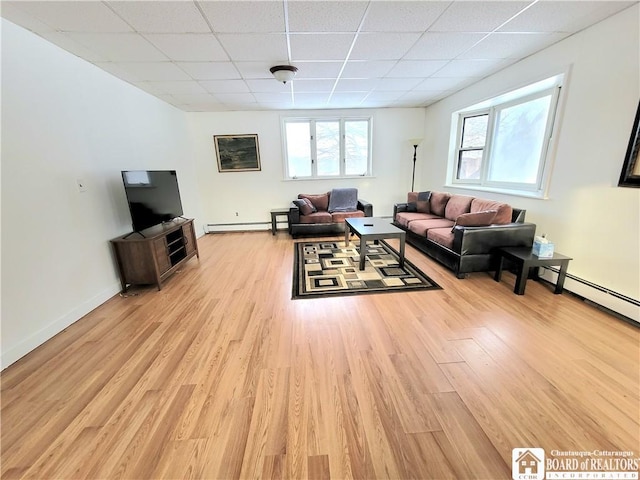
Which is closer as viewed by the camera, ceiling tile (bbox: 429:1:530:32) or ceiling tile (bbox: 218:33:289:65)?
ceiling tile (bbox: 429:1:530:32)

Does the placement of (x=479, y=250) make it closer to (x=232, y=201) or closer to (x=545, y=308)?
(x=545, y=308)

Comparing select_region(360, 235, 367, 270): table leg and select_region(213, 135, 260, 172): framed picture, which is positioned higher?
select_region(213, 135, 260, 172): framed picture

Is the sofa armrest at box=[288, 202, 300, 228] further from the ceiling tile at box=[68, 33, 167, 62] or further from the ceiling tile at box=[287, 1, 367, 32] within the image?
the ceiling tile at box=[287, 1, 367, 32]

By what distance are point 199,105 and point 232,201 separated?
1892 mm

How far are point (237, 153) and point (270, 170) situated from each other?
749 millimetres

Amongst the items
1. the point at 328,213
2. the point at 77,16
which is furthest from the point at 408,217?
the point at 77,16

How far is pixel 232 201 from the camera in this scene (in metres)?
5.70

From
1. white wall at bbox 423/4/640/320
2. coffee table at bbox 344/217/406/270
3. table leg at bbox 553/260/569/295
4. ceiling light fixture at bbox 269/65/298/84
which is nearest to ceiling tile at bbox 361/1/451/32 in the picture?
ceiling light fixture at bbox 269/65/298/84

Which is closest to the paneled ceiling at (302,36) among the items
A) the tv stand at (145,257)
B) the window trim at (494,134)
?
the window trim at (494,134)

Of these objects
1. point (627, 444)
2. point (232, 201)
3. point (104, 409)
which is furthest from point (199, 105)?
point (627, 444)

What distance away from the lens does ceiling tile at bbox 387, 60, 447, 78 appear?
3.09 meters

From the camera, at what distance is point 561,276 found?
265 cm

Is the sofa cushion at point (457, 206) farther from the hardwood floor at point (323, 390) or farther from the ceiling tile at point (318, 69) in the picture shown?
the ceiling tile at point (318, 69)

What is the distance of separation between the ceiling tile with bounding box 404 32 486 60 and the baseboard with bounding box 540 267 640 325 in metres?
2.54
